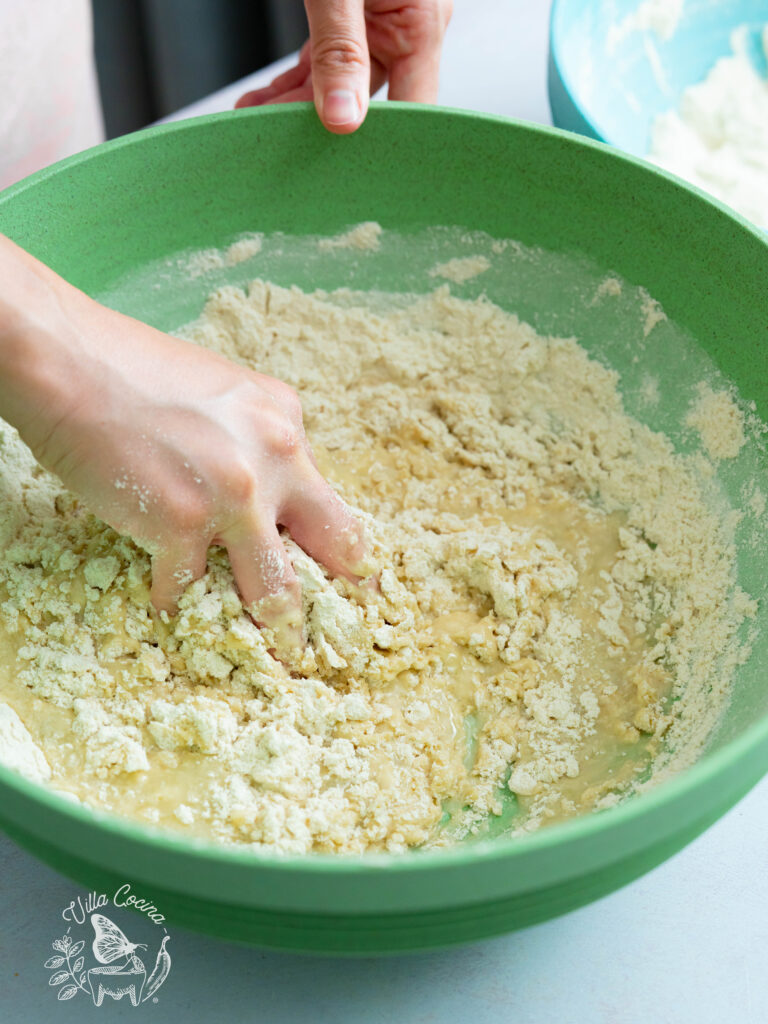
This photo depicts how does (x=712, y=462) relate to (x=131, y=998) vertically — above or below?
above

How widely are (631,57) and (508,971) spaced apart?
4.55 ft

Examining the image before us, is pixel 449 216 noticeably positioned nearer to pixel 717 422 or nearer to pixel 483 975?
pixel 717 422

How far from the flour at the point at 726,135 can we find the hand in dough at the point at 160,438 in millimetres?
865

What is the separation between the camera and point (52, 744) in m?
0.88

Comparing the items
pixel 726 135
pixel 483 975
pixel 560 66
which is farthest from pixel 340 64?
pixel 483 975

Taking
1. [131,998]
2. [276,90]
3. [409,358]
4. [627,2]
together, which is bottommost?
[131,998]

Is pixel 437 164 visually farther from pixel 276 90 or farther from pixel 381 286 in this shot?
pixel 276 90

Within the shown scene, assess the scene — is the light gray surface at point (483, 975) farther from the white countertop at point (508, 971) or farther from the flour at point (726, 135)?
the flour at point (726, 135)

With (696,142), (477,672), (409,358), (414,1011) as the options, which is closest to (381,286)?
(409,358)

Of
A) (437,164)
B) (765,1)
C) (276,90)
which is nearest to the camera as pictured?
(437,164)

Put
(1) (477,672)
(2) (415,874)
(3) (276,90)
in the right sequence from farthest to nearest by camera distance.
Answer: (3) (276,90)
(1) (477,672)
(2) (415,874)

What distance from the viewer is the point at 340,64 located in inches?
42.6

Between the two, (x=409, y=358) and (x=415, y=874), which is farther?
(x=409, y=358)

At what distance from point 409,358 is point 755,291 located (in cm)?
42
